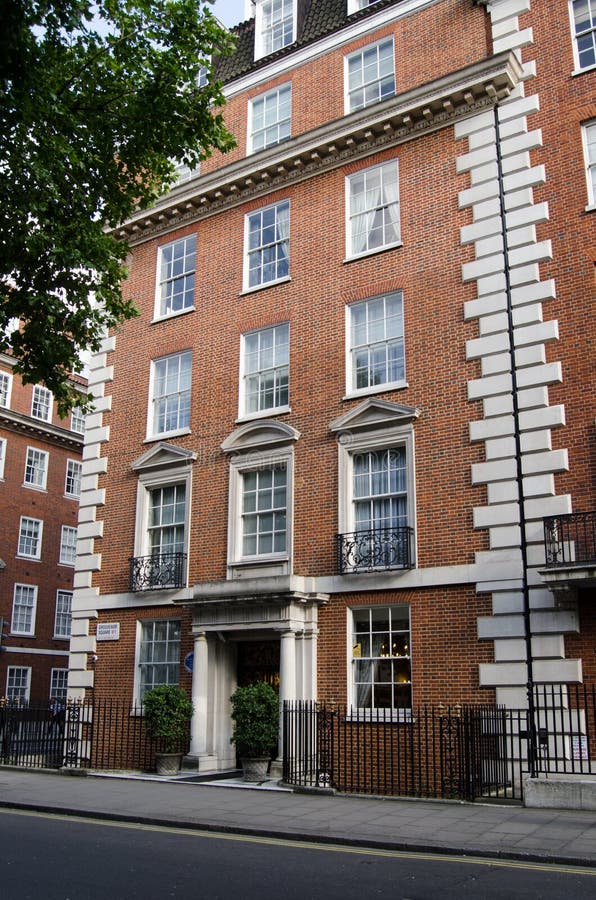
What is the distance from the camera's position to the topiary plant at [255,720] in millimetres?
16406

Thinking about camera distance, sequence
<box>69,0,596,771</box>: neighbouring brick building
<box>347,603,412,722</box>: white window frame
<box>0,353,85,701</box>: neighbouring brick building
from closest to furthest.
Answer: <box>69,0,596,771</box>: neighbouring brick building → <box>347,603,412,722</box>: white window frame → <box>0,353,85,701</box>: neighbouring brick building

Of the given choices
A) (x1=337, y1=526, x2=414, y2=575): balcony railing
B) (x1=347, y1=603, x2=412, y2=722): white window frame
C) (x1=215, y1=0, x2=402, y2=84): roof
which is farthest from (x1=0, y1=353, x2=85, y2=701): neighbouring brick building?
(x1=337, y1=526, x2=414, y2=575): balcony railing

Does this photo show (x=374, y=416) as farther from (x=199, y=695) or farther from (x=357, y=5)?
(x=357, y=5)

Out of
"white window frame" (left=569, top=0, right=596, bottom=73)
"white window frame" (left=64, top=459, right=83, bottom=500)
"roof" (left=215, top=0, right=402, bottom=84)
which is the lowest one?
"white window frame" (left=64, top=459, right=83, bottom=500)

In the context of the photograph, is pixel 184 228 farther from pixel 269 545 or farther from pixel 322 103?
pixel 269 545

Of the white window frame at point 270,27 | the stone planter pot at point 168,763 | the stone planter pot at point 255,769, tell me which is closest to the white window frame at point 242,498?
the stone planter pot at point 255,769

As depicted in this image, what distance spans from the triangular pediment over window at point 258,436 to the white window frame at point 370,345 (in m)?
1.68

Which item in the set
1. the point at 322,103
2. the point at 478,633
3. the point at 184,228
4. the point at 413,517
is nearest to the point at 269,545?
the point at 413,517

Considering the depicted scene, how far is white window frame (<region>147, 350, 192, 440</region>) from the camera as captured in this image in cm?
→ 2127

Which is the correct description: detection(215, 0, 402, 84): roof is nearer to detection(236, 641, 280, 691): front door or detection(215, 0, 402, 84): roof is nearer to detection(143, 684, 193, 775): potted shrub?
detection(236, 641, 280, 691): front door

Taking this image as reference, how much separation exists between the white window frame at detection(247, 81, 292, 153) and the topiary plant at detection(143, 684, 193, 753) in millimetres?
13134

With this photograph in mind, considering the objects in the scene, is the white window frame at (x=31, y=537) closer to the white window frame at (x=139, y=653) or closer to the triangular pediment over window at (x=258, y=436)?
the white window frame at (x=139, y=653)

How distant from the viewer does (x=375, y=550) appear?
16969 millimetres

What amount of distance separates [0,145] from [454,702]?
12.0m
